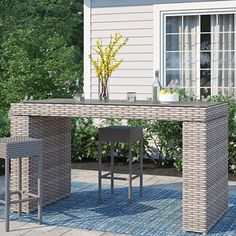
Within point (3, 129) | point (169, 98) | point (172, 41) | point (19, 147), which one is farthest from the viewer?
point (172, 41)

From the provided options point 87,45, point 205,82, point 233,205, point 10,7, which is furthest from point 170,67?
point 10,7

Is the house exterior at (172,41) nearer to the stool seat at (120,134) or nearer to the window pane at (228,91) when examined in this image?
the window pane at (228,91)

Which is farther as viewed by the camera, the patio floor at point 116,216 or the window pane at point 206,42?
the window pane at point 206,42

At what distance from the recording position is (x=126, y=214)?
600 centimetres

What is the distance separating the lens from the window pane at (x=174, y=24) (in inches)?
369

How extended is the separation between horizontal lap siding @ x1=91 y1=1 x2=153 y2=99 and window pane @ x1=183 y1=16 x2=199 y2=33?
0.56 m

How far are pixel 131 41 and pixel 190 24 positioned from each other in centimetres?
101

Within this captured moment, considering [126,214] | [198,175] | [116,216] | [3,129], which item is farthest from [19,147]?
[3,129]

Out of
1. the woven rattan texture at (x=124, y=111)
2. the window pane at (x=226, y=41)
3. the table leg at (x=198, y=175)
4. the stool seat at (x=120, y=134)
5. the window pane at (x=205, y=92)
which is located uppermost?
the window pane at (x=226, y=41)

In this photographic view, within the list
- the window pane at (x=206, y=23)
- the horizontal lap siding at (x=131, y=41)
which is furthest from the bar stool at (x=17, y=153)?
the window pane at (x=206, y=23)

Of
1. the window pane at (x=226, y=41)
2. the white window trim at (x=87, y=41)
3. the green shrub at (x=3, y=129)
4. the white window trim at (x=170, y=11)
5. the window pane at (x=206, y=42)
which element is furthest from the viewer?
the white window trim at (x=87, y=41)

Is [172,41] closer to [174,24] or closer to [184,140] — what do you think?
[174,24]

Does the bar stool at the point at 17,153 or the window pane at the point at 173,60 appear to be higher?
the window pane at the point at 173,60

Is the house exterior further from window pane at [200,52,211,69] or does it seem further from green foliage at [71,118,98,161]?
green foliage at [71,118,98,161]
